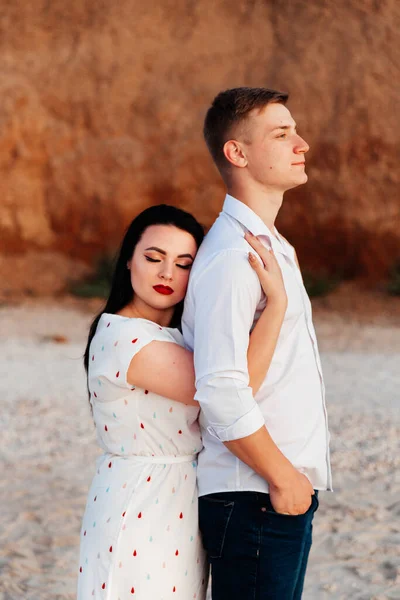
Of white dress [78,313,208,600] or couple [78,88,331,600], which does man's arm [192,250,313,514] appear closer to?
couple [78,88,331,600]

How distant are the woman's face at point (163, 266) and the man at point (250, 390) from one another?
0.08m

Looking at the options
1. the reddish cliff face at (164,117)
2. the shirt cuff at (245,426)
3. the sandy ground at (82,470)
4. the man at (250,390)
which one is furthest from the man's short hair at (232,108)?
the reddish cliff face at (164,117)

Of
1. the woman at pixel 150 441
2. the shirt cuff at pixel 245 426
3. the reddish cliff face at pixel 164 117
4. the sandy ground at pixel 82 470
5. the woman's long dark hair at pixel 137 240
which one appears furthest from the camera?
the reddish cliff face at pixel 164 117

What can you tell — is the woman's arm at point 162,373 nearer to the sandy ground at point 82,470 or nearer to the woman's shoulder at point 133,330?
the woman's shoulder at point 133,330

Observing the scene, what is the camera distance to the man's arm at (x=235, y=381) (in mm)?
1594

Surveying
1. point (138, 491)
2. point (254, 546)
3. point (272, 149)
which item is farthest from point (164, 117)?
point (254, 546)

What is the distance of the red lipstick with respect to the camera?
6.13ft

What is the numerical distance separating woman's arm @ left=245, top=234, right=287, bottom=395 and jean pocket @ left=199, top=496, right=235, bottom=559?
0.27 meters

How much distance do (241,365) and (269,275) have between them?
220mm

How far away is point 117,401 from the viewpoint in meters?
1.78

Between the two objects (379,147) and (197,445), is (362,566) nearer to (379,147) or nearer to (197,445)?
(197,445)

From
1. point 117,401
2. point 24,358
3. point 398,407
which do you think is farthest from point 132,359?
point 24,358

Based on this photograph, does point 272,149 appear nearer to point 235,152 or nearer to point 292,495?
point 235,152

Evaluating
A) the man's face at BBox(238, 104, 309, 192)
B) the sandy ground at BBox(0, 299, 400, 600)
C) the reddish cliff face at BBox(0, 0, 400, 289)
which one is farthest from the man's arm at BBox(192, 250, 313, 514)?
the reddish cliff face at BBox(0, 0, 400, 289)
